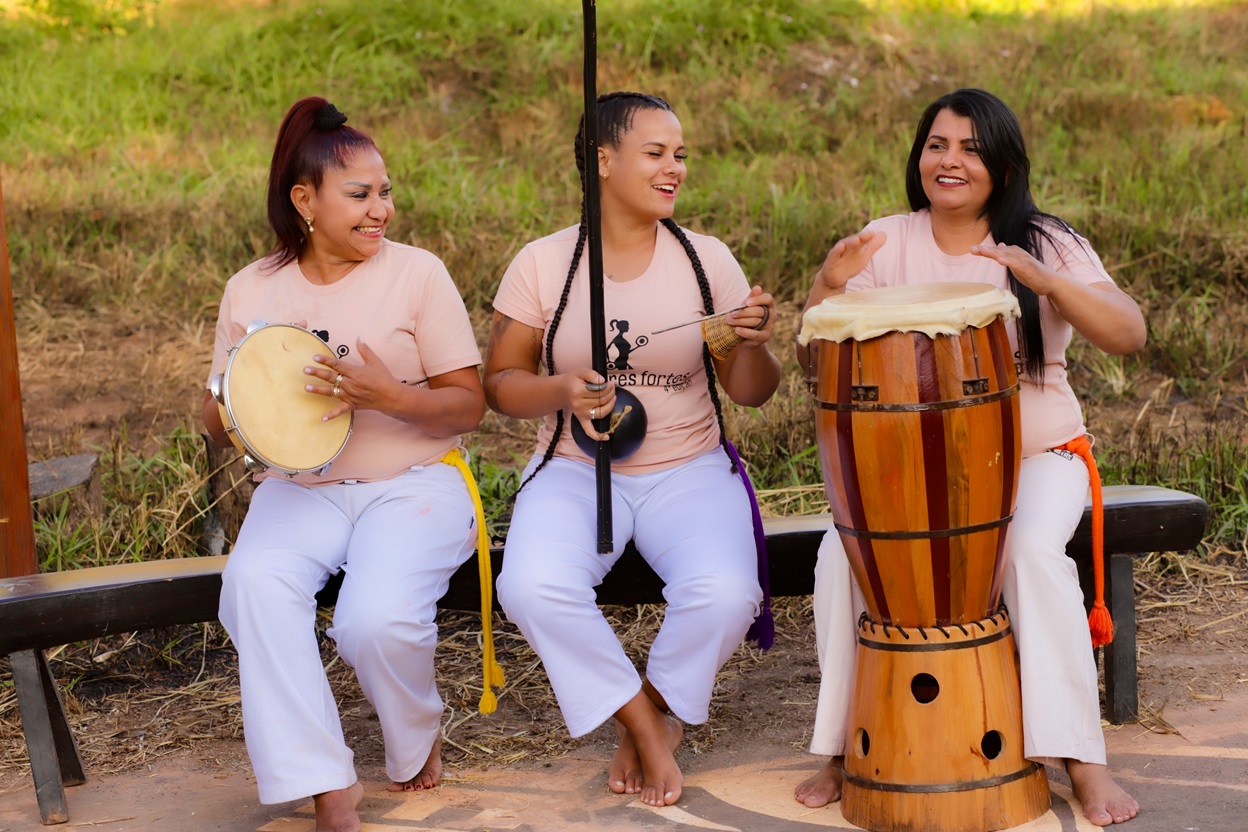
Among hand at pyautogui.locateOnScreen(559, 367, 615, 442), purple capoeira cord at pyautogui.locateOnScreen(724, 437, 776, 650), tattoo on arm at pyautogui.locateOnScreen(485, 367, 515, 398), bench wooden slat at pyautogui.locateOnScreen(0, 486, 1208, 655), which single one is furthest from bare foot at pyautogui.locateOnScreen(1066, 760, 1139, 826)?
tattoo on arm at pyautogui.locateOnScreen(485, 367, 515, 398)

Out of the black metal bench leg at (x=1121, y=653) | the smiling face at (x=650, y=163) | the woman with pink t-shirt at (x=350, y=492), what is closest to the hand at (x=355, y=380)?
the woman with pink t-shirt at (x=350, y=492)

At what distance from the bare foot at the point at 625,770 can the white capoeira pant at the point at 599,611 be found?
16 cm

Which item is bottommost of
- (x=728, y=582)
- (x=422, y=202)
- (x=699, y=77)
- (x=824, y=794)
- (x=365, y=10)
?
(x=824, y=794)

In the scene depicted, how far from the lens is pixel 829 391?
116 inches

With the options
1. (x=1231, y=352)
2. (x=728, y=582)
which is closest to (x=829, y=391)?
(x=728, y=582)

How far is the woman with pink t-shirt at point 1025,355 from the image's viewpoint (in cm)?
295

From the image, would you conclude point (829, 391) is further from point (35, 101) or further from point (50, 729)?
point (35, 101)

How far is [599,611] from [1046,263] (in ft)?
4.23

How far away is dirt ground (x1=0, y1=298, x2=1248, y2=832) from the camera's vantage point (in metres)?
3.51

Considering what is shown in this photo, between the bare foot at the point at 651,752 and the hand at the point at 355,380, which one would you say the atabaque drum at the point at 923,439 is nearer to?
the bare foot at the point at 651,752

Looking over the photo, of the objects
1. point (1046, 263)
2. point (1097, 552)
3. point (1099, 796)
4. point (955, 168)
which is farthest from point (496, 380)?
point (1099, 796)

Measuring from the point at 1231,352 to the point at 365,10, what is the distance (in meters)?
6.15

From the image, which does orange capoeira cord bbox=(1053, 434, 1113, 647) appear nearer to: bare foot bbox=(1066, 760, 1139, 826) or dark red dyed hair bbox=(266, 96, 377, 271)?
bare foot bbox=(1066, 760, 1139, 826)

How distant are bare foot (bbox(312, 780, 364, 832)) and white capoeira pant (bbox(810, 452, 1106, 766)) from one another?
1021mm
